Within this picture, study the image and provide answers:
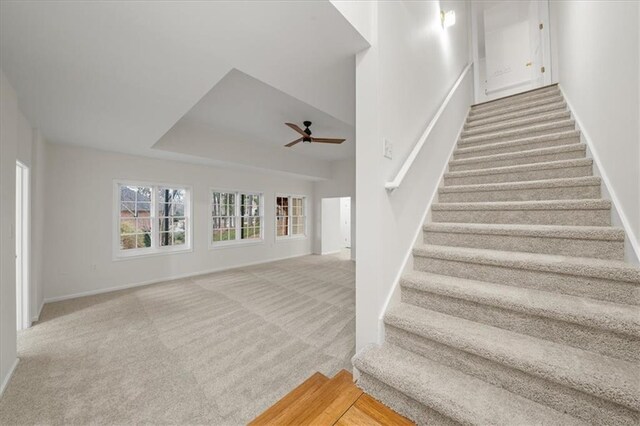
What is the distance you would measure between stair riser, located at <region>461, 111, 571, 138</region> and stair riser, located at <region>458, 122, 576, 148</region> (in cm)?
22

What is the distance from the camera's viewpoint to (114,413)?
1568mm

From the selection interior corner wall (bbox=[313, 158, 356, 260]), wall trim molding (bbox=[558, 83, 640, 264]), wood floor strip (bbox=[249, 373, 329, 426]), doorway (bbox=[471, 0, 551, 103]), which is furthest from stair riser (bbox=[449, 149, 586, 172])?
interior corner wall (bbox=[313, 158, 356, 260])

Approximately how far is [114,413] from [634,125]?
140 inches

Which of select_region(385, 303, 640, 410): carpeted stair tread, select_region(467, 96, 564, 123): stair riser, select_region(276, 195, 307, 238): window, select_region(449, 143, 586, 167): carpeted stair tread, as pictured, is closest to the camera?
select_region(385, 303, 640, 410): carpeted stair tread

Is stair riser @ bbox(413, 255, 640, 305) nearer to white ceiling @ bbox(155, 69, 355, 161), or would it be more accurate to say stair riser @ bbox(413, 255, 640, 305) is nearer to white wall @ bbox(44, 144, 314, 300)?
white ceiling @ bbox(155, 69, 355, 161)

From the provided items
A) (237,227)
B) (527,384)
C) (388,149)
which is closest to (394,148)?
(388,149)

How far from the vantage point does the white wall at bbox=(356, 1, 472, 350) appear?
5.20 ft

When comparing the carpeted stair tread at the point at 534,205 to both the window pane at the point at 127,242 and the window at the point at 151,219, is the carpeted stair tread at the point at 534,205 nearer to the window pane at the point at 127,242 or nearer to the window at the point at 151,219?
the window at the point at 151,219

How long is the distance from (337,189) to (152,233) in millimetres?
4624

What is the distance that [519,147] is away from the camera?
256 cm

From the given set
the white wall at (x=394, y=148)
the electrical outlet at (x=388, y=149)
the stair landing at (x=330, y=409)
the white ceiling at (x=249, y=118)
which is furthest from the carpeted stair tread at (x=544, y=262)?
the white ceiling at (x=249, y=118)

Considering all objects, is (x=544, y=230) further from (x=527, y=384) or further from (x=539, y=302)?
(x=527, y=384)

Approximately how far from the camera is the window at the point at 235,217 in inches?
221

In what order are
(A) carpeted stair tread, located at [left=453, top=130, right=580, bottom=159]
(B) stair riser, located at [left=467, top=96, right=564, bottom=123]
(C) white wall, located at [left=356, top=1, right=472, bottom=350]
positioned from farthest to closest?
(B) stair riser, located at [left=467, top=96, right=564, bottom=123] < (A) carpeted stair tread, located at [left=453, top=130, right=580, bottom=159] < (C) white wall, located at [left=356, top=1, right=472, bottom=350]
